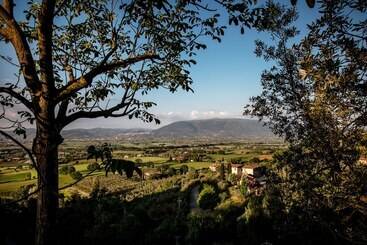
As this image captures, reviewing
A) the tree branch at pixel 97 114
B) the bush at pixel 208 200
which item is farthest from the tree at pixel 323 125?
the bush at pixel 208 200

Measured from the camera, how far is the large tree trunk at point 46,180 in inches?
113

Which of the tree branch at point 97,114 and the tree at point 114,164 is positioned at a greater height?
the tree branch at point 97,114

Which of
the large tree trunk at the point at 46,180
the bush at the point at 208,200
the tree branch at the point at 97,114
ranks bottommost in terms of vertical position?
the bush at the point at 208,200

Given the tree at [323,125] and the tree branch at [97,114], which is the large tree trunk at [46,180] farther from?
the tree at [323,125]

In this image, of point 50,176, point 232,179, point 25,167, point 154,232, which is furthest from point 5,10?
→ point 25,167

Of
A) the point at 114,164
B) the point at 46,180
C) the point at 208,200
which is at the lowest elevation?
the point at 208,200

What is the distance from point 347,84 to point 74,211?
20.6 m

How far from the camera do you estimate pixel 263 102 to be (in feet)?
26.1

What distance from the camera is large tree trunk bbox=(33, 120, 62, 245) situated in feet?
9.44

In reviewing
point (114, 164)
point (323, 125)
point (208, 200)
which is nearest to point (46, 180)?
point (114, 164)

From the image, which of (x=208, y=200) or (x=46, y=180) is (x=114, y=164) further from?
(x=208, y=200)

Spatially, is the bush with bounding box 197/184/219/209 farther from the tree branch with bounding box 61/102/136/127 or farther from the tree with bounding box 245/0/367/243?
the tree branch with bounding box 61/102/136/127

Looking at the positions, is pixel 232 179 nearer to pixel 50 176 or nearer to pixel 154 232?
pixel 154 232

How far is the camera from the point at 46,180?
9.60ft
